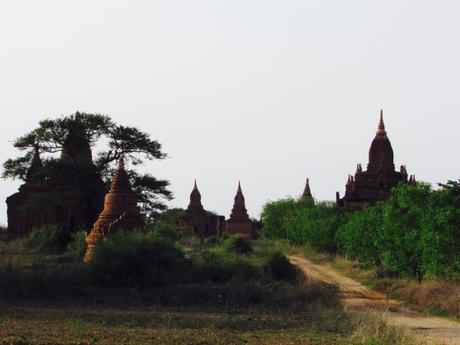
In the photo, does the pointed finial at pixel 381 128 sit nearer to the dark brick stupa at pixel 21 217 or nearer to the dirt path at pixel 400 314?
the dark brick stupa at pixel 21 217

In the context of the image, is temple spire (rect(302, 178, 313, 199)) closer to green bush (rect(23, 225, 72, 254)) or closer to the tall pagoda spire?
the tall pagoda spire

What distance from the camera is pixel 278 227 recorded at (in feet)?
232

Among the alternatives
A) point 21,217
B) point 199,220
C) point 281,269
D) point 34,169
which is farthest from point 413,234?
point 199,220

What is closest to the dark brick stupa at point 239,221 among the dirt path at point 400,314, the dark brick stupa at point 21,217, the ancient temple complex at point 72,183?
the dark brick stupa at point 21,217

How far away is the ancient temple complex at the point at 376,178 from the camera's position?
198 feet

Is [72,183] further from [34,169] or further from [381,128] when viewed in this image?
[381,128]

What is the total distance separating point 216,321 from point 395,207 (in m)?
12.8

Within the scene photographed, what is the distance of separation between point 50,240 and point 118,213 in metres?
12.2

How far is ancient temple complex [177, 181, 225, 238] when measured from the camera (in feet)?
259

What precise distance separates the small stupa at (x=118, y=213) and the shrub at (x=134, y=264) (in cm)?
705

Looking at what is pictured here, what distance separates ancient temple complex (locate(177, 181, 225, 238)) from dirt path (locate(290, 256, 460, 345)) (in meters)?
49.0

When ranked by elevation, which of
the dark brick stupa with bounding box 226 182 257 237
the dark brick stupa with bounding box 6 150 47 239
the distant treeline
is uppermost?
the dark brick stupa with bounding box 226 182 257 237

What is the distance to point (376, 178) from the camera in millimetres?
62281

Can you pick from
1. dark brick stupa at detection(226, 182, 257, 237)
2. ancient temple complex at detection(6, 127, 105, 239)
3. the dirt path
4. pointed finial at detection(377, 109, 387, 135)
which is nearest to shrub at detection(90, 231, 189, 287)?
the dirt path
